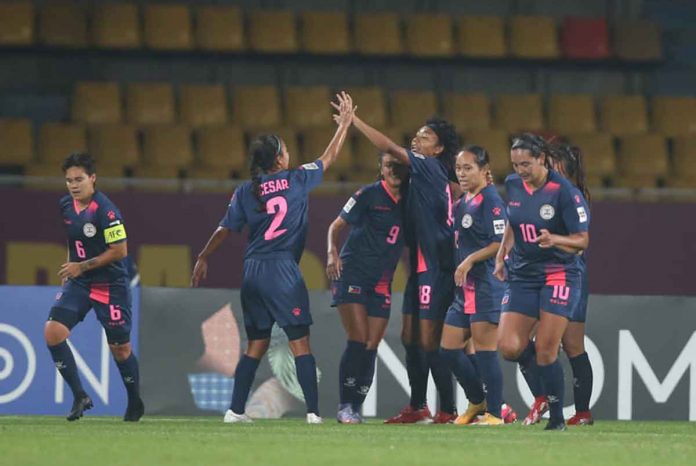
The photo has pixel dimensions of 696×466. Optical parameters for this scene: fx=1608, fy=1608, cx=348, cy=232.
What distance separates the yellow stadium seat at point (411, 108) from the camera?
739 inches

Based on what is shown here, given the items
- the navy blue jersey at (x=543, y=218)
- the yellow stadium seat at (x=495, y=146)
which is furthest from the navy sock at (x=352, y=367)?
the yellow stadium seat at (x=495, y=146)

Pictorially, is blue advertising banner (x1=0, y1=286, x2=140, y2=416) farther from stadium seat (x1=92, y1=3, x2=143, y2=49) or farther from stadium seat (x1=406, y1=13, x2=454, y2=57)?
stadium seat (x1=406, y1=13, x2=454, y2=57)

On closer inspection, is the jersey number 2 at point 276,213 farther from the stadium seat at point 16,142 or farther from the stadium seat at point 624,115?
the stadium seat at point 624,115

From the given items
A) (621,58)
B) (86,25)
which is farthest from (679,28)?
(86,25)

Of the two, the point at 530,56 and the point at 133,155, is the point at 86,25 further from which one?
the point at 530,56

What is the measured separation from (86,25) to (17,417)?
7.58 metres

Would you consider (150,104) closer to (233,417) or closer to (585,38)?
(585,38)

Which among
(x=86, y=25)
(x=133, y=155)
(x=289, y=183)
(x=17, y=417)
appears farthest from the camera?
(x=86, y=25)

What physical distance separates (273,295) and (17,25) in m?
8.82

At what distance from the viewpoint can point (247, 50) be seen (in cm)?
1939

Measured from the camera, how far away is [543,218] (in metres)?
10.3

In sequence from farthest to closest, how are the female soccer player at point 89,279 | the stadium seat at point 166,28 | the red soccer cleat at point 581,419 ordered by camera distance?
the stadium seat at point 166,28, the red soccer cleat at point 581,419, the female soccer player at point 89,279

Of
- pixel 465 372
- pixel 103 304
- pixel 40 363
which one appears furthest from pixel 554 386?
pixel 40 363

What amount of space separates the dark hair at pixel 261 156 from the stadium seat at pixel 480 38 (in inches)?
370
